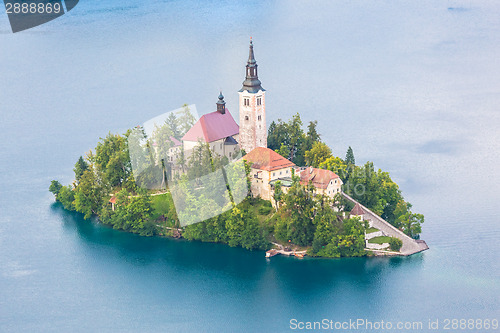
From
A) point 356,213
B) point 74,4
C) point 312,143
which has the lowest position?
point 356,213

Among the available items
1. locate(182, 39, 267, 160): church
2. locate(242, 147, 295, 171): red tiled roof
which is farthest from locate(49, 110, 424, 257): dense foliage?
locate(182, 39, 267, 160): church

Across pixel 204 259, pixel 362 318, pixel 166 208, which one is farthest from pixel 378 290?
pixel 166 208

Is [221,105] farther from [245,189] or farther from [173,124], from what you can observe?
[245,189]

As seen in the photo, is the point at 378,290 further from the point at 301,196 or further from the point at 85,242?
the point at 85,242

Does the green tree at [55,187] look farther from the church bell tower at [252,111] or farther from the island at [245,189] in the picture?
the church bell tower at [252,111]

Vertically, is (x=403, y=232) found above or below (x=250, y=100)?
below

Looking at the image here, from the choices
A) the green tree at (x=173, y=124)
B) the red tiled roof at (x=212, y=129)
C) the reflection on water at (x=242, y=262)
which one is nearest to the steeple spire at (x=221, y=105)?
the red tiled roof at (x=212, y=129)

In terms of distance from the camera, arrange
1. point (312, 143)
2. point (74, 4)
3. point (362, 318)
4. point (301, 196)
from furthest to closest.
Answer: point (74, 4), point (312, 143), point (301, 196), point (362, 318)
